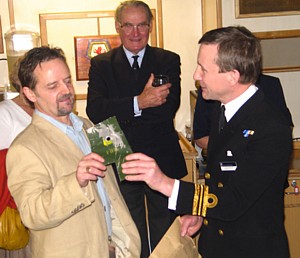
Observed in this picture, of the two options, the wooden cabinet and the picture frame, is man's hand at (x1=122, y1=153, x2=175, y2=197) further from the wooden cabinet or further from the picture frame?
the picture frame

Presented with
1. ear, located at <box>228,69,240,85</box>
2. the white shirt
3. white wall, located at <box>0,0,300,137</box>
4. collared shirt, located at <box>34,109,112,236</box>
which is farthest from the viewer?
white wall, located at <box>0,0,300,137</box>

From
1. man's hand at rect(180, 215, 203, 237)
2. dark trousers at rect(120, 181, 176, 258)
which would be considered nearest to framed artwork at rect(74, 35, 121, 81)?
dark trousers at rect(120, 181, 176, 258)

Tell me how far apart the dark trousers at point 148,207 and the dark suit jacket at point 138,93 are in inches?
6.8

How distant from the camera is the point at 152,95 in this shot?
9.64 feet

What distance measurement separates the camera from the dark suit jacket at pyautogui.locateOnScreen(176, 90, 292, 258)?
1.81m

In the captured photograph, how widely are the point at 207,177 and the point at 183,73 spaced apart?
2.31 metres

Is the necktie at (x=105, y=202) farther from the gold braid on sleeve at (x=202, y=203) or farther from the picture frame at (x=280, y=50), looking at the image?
the picture frame at (x=280, y=50)

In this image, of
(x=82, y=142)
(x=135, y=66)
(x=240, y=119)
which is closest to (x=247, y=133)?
(x=240, y=119)

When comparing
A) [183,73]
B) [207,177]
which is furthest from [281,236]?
[183,73]

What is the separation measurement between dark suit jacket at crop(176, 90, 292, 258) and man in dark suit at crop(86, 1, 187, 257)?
41.6 inches

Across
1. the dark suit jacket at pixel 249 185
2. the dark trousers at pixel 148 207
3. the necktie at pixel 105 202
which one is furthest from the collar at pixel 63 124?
the dark trousers at pixel 148 207

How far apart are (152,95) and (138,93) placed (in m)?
0.22

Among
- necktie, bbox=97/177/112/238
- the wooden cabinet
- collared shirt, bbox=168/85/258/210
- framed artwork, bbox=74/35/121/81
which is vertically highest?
framed artwork, bbox=74/35/121/81

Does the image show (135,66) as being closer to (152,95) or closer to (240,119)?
(152,95)
